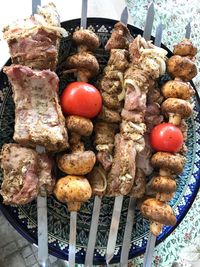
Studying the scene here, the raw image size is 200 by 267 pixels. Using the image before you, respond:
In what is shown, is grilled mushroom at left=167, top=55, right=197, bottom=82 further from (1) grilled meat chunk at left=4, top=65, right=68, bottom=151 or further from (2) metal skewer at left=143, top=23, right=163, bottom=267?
(1) grilled meat chunk at left=4, top=65, right=68, bottom=151

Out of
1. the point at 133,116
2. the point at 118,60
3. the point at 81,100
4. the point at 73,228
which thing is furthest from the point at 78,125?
the point at 73,228

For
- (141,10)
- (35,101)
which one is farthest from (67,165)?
(141,10)

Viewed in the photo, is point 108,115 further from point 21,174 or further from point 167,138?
point 21,174

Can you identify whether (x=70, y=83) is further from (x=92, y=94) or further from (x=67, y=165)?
(x=67, y=165)

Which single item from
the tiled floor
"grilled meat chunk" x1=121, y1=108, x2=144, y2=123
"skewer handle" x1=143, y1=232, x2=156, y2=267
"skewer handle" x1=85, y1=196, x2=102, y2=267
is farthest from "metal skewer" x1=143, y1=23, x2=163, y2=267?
the tiled floor

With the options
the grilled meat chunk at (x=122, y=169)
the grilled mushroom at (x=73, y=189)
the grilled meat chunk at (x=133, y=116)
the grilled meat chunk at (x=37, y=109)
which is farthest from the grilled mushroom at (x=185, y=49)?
the grilled mushroom at (x=73, y=189)
